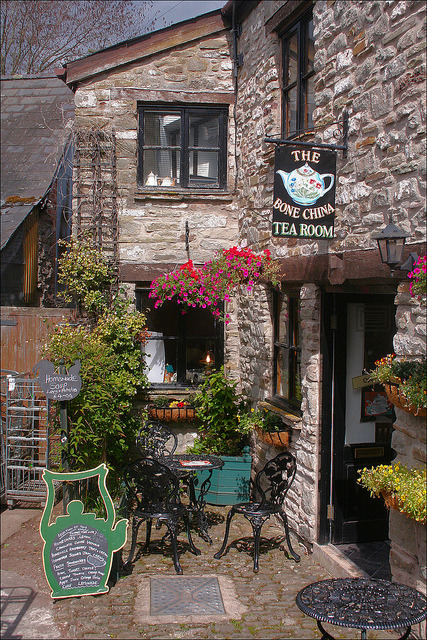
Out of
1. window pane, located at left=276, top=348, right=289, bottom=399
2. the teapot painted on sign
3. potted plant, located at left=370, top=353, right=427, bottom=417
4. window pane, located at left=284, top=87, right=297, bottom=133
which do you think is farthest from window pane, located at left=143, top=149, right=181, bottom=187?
potted plant, located at left=370, top=353, right=427, bottom=417

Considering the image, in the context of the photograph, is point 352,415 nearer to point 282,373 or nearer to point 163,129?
point 282,373

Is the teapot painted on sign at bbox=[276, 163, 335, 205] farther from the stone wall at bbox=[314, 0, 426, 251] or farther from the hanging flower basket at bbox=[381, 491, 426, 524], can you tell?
the hanging flower basket at bbox=[381, 491, 426, 524]

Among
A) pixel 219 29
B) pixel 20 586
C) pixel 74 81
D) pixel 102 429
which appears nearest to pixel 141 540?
pixel 102 429

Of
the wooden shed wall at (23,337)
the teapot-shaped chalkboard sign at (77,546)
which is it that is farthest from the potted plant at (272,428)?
the wooden shed wall at (23,337)

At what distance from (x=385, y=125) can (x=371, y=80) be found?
0.45 m

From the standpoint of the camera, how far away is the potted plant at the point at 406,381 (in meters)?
3.97

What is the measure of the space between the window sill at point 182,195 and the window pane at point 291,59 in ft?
6.13

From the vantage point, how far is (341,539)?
6047 millimetres

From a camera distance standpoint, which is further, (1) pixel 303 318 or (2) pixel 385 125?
(1) pixel 303 318

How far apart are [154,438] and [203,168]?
12.0ft

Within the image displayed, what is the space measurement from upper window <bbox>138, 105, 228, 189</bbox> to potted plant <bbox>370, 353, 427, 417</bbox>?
470 centimetres

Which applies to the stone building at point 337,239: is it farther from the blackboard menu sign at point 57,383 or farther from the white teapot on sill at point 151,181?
the blackboard menu sign at point 57,383

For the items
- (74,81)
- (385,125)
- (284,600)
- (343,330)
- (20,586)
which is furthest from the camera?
(74,81)

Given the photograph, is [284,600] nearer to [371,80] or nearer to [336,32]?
[371,80]
